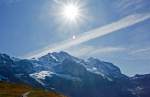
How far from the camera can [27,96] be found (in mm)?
77312

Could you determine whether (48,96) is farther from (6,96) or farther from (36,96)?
(6,96)

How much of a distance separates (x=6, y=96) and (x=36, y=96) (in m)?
6.50

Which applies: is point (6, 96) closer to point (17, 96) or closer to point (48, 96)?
point (17, 96)

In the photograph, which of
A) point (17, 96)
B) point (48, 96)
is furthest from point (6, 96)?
point (48, 96)

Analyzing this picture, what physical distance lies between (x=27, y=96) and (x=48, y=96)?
4.80 meters

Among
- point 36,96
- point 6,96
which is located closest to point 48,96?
point 36,96

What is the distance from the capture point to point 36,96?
3056 inches

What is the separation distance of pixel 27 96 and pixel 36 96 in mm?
1959

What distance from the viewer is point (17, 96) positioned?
7944cm

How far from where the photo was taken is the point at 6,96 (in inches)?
3034

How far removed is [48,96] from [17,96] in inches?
276

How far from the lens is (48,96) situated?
79062mm
